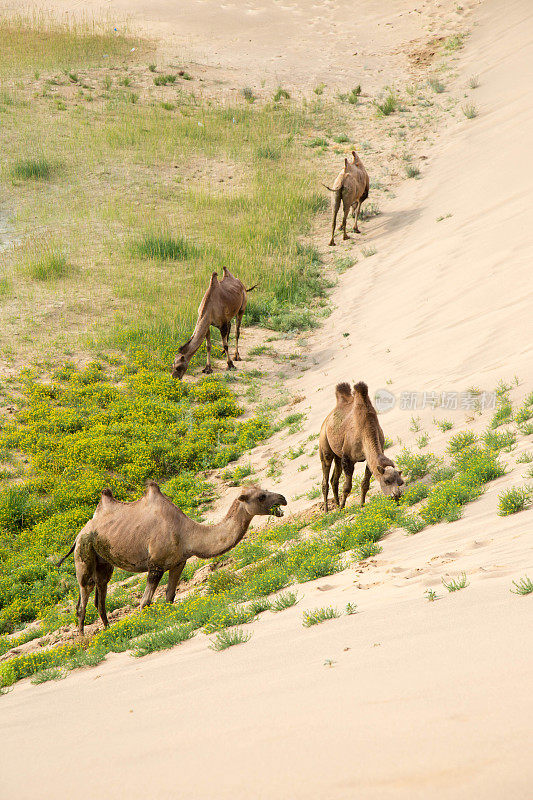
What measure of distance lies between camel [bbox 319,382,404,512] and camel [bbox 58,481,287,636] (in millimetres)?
1165

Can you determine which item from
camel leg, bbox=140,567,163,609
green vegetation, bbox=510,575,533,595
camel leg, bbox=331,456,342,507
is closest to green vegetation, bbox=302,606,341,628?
green vegetation, bbox=510,575,533,595

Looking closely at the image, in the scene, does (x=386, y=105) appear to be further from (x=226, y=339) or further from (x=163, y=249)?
(x=226, y=339)

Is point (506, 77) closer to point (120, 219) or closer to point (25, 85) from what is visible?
point (120, 219)

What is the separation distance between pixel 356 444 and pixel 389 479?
69 centimetres

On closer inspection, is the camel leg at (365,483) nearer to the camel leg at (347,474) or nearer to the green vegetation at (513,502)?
the camel leg at (347,474)

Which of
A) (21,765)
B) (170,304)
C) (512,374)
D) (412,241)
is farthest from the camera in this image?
(412,241)

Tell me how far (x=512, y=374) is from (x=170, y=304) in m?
9.76

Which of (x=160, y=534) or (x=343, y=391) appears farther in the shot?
(x=343, y=391)

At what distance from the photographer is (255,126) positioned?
2859 centimetres

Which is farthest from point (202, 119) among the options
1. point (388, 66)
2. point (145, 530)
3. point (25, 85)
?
point (145, 530)

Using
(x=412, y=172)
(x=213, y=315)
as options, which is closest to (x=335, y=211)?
(x=412, y=172)

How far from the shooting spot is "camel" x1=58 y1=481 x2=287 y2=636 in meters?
7.62

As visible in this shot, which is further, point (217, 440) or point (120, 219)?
point (120, 219)

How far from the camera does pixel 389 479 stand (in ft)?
26.2
